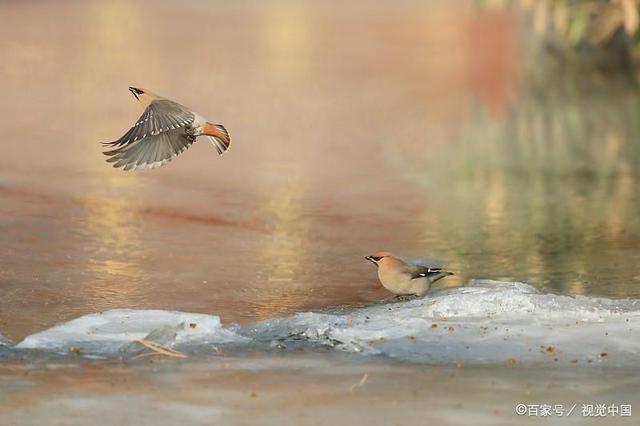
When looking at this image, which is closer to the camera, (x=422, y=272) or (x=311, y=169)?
(x=422, y=272)

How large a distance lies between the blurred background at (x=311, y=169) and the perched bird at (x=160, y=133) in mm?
845

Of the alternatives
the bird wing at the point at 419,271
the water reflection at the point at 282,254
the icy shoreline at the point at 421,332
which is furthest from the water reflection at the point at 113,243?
the bird wing at the point at 419,271

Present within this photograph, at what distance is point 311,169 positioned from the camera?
1548cm

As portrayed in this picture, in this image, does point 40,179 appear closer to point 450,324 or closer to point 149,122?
point 149,122

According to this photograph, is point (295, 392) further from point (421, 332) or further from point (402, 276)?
point (402, 276)

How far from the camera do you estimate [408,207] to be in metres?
13.4

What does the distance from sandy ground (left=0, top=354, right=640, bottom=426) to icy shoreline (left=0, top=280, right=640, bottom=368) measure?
0.78ft

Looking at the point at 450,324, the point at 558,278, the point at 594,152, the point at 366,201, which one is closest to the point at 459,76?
the point at 594,152

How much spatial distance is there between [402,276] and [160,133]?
1.61 meters

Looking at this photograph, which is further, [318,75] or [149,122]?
[318,75]

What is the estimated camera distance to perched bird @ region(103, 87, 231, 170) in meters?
9.22

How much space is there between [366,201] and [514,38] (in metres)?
20.2

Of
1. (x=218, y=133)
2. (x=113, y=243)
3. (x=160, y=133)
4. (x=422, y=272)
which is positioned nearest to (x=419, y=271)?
(x=422, y=272)

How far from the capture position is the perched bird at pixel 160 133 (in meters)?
9.22
